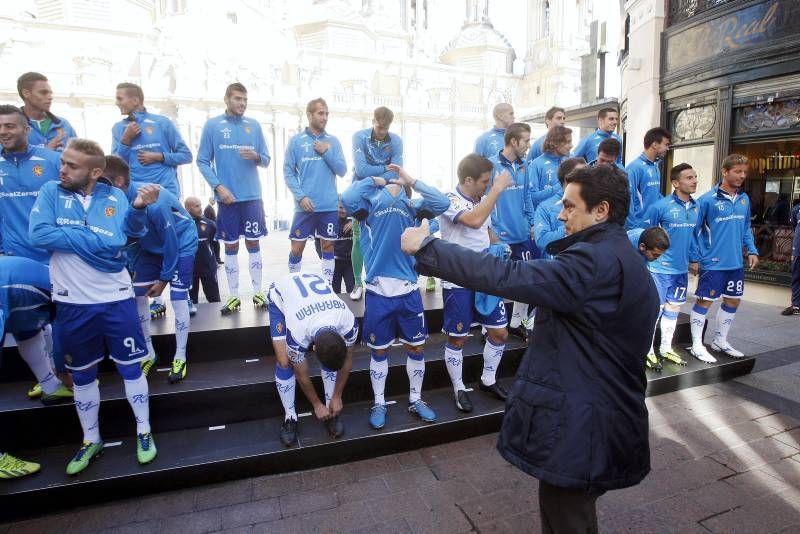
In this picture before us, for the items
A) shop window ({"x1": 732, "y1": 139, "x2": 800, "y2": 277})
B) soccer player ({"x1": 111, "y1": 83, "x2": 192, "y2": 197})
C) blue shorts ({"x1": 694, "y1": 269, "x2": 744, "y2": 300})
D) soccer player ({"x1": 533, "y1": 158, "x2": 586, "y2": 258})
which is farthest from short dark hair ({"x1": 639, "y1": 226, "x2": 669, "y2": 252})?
shop window ({"x1": 732, "y1": 139, "x2": 800, "y2": 277})

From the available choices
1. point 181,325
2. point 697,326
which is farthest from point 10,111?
point 697,326

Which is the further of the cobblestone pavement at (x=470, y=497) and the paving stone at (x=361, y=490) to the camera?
the paving stone at (x=361, y=490)

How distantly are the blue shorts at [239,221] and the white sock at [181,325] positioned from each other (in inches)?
56.1

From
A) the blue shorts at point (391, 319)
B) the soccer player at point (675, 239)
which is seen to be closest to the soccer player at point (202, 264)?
the blue shorts at point (391, 319)

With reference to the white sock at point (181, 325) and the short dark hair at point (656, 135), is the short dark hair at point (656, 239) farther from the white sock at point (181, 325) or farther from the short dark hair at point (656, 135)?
the white sock at point (181, 325)

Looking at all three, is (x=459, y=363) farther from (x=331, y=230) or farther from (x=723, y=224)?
(x=723, y=224)

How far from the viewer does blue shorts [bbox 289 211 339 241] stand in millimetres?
6078

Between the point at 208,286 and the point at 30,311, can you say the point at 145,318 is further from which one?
the point at 208,286

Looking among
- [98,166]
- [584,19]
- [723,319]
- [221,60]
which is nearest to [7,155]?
[98,166]

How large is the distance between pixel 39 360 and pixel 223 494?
2.01 m

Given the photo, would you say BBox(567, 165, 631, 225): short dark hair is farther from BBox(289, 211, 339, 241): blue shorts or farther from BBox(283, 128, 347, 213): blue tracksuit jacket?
BBox(289, 211, 339, 241): blue shorts

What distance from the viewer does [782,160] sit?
10336 mm

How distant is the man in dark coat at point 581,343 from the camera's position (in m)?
1.85

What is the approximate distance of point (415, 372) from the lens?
4473 mm
